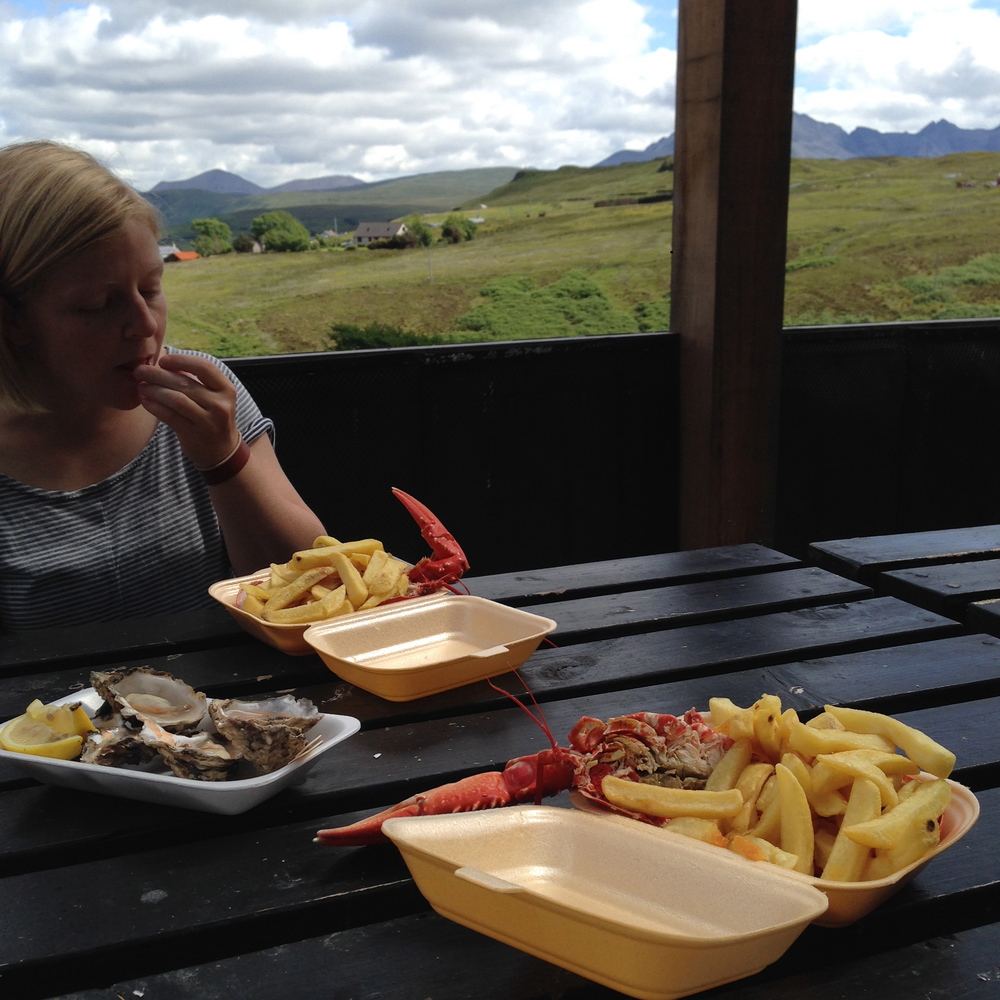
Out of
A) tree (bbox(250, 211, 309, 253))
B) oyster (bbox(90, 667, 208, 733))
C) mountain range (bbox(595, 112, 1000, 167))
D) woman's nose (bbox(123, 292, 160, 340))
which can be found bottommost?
oyster (bbox(90, 667, 208, 733))

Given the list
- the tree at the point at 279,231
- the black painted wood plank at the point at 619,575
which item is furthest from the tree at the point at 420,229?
the black painted wood plank at the point at 619,575

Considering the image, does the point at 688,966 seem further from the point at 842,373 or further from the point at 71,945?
the point at 842,373

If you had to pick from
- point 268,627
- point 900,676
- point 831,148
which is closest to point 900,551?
point 900,676

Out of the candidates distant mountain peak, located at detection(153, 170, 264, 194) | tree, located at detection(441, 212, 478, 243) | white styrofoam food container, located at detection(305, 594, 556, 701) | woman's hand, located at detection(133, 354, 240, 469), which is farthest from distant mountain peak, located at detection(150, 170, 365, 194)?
white styrofoam food container, located at detection(305, 594, 556, 701)

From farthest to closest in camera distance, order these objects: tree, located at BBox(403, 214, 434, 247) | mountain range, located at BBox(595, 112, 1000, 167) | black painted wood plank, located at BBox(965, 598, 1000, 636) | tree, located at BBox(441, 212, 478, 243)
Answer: mountain range, located at BBox(595, 112, 1000, 167), tree, located at BBox(441, 212, 478, 243), tree, located at BBox(403, 214, 434, 247), black painted wood plank, located at BBox(965, 598, 1000, 636)

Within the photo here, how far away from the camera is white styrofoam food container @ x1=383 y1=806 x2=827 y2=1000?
0.70 m

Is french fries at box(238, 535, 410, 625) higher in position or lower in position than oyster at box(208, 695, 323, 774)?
higher

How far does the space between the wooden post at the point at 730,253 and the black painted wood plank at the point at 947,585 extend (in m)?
1.55

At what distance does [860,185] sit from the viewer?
30.8 feet

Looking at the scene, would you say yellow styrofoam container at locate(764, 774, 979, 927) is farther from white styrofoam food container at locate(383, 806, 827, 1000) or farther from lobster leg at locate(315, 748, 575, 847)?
lobster leg at locate(315, 748, 575, 847)

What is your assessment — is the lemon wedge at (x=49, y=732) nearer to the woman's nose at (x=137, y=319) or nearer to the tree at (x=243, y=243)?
the woman's nose at (x=137, y=319)

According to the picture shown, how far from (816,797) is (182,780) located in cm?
67

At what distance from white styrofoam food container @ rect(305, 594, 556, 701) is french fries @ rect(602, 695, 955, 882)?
1.60 feet

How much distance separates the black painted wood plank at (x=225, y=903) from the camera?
0.86 metres
